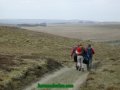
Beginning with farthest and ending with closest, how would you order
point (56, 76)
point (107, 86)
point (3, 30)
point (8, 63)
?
point (3, 30)
point (8, 63)
point (56, 76)
point (107, 86)

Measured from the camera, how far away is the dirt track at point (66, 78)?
828 inches

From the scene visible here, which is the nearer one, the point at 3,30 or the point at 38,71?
→ the point at 38,71

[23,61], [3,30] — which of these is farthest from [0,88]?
[3,30]

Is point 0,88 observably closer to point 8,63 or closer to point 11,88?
point 11,88

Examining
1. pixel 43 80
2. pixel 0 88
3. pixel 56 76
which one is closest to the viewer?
pixel 0 88

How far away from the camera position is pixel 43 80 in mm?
22312

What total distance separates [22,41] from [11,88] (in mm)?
32703

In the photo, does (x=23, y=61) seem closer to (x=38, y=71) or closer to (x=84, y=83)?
(x=38, y=71)

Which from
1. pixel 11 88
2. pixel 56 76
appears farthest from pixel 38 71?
pixel 11 88

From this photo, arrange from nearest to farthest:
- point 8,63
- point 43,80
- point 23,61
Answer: point 43,80, point 8,63, point 23,61

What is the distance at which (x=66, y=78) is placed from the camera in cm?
2316

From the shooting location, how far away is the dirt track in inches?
828

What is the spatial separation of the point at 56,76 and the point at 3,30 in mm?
35575

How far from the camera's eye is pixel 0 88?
1820 centimetres
